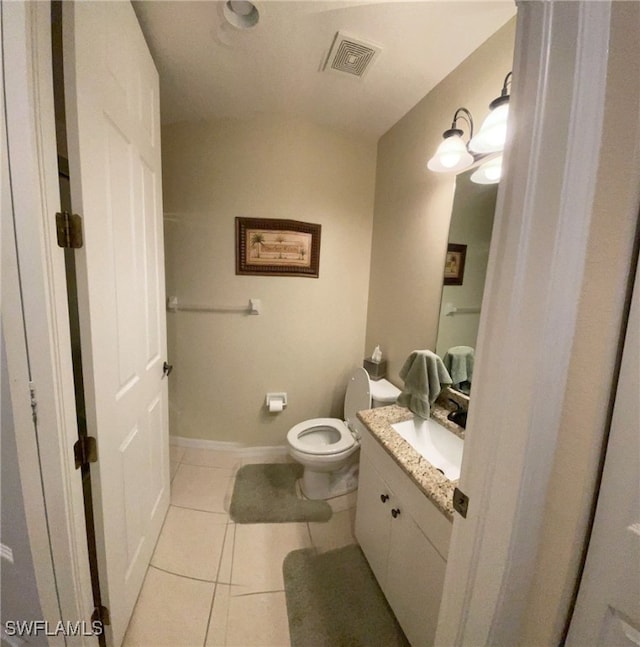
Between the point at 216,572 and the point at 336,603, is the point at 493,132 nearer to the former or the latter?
the point at 336,603

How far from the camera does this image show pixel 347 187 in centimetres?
196

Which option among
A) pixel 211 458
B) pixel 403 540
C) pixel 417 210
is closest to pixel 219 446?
pixel 211 458

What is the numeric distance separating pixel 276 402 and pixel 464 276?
1547mm

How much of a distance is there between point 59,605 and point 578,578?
1389mm

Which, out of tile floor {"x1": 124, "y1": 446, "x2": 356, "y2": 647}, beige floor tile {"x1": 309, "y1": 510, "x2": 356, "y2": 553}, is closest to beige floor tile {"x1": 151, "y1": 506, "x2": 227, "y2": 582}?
tile floor {"x1": 124, "y1": 446, "x2": 356, "y2": 647}

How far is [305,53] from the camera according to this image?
1252 millimetres

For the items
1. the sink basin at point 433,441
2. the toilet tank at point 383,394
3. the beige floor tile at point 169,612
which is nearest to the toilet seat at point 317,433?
the toilet tank at point 383,394

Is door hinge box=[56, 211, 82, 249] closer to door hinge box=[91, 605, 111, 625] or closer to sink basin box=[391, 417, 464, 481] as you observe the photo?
door hinge box=[91, 605, 111, 625]

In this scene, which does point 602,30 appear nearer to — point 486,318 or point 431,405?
point 486,318

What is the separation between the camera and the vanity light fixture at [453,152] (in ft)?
3.74

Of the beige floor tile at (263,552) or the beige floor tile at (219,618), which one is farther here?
the beige floor tile at (263,552)

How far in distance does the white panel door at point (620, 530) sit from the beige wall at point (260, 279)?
169 centimetres

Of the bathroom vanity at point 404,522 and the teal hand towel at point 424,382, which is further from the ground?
the teal hand towel at point 424,382

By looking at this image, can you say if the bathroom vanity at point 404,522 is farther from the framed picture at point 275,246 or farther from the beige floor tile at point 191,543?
the framed picture at point 275,246
